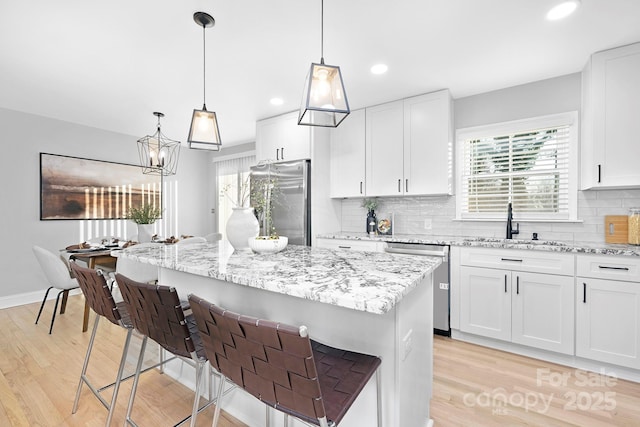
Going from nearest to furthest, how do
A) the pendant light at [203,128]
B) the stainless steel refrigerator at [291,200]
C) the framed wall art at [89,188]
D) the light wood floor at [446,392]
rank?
1. the light wood floor at [446,392]
2. the pendant light at [203,128]
3. the stainless steel refrigerator at [291,200]
4. the framed wall art at [89,188]

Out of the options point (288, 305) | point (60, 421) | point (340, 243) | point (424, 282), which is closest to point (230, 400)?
point (288, 305)

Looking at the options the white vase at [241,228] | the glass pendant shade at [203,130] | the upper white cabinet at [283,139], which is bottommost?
the white vase at [241,228]

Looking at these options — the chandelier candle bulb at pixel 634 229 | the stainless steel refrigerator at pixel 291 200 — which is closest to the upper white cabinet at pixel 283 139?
the stainless steel refrigerator at pixel 291 200

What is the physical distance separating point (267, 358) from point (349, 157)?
3163 millimetres

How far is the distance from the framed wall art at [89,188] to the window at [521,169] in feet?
16.2

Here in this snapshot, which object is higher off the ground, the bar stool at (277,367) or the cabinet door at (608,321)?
the bar stool at (277,367)

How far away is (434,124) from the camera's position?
314 cm

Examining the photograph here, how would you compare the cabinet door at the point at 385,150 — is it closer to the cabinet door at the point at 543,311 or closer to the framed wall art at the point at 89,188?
the cabinet door at the point at 543,311

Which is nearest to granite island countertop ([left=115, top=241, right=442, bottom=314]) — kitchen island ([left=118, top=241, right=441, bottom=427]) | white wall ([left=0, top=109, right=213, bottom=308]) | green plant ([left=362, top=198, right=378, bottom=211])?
kitchen island ([left=118, top=241, right=441, bottom=427])

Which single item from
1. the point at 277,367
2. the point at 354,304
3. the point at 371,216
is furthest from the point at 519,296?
the point at 277,367

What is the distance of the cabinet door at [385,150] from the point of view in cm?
338

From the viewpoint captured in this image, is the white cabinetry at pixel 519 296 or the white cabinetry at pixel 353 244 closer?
the white cabinetry at pixel 519 296

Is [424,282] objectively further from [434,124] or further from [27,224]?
[27,224]

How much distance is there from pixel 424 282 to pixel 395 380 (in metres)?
0.51
